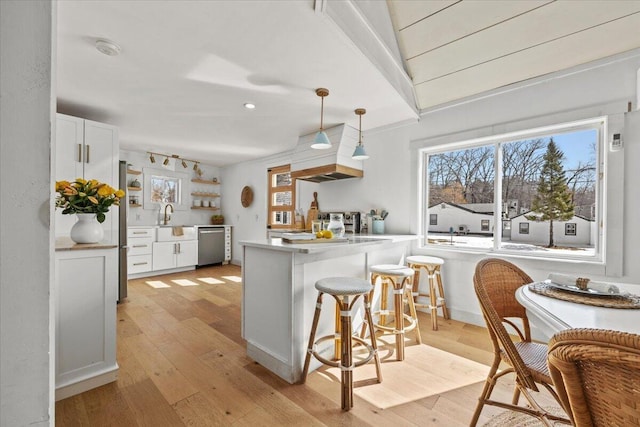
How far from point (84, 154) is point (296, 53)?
2636 millimetres

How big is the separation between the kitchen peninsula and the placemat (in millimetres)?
1181

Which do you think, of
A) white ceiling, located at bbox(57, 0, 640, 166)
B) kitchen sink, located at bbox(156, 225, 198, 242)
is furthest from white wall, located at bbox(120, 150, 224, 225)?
white ceiling, located at bbox(57, 0, 640, 166)

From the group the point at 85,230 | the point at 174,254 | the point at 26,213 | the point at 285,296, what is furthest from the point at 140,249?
the point at 26,213

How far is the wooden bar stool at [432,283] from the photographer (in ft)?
9.05

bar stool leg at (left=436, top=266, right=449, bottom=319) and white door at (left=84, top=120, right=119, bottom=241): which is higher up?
white door at (left=84, top=120, right=119, bottom=241)

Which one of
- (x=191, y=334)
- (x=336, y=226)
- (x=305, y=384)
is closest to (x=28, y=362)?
(x=305, y=384)

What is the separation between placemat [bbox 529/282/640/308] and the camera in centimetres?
103

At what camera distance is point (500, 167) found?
2822mm

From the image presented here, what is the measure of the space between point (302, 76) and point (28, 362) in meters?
2.32

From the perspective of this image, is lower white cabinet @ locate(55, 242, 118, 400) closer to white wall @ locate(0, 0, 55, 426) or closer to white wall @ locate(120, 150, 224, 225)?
white wall @ locate(0, 0, 55, 426)

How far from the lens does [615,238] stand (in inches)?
83.7

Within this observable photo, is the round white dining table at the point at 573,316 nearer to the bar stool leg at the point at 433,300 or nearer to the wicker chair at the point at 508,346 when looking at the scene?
the wicker chair at the point at 508,346

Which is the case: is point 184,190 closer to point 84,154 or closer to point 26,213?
point 84,154

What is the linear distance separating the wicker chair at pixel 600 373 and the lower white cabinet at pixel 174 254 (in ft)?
18.1
